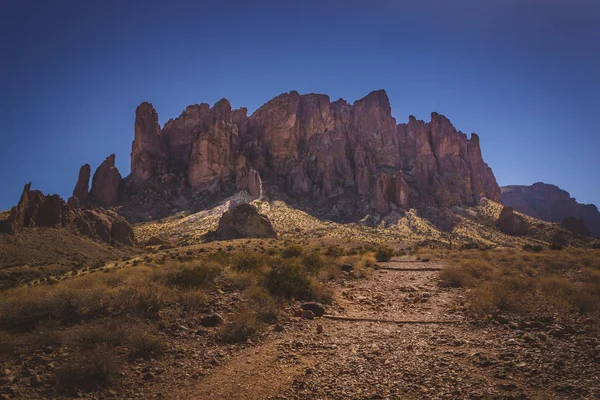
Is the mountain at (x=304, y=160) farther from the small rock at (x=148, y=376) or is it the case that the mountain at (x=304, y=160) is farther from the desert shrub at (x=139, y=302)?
the small rock at (x=148, y=376)

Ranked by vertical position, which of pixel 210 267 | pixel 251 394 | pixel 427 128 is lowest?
pixel 251 394

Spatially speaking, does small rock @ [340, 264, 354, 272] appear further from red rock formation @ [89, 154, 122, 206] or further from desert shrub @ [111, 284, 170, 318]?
red rock formation @ [89, 154, 122, 206]

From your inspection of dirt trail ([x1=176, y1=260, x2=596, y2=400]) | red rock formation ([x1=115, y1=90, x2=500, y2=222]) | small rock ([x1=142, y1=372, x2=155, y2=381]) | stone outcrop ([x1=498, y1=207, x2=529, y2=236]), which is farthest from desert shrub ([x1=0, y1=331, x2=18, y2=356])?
stone outcrop ([x1=498, y1=207, x2=529, y2=236])

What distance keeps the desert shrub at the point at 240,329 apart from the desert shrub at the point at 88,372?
8.75ft

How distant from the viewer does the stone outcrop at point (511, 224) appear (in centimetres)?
7699

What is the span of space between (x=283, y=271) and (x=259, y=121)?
11929 cm

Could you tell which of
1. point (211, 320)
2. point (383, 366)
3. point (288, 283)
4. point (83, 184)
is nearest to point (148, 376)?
point (211, 320)

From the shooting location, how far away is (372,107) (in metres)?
128

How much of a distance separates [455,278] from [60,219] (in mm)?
45872

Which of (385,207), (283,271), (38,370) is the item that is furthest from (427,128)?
(38,370)

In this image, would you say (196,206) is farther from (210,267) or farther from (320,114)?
(210,267)

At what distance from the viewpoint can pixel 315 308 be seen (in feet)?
36.6

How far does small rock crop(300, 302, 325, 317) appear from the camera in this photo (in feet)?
36.1

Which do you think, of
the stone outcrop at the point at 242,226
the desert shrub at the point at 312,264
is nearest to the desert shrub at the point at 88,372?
the desert shrub at the point at 312,264
